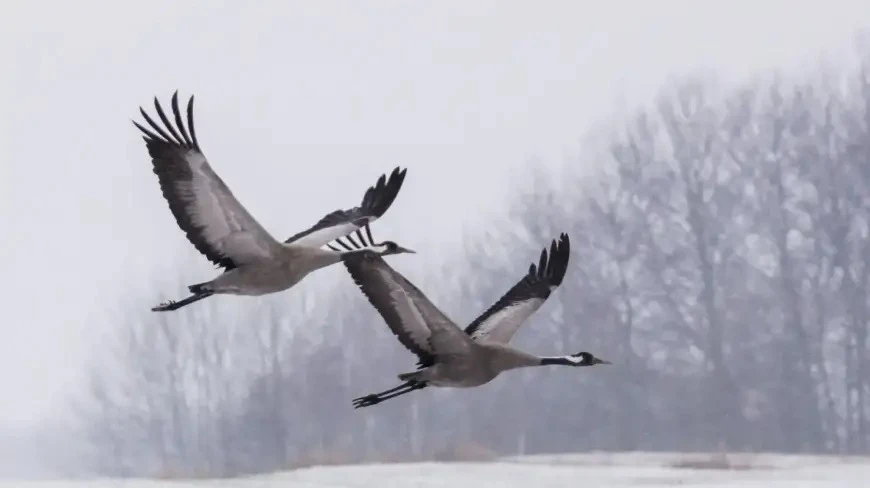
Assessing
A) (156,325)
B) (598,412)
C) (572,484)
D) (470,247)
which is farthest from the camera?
(156,325)

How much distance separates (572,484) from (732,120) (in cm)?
620

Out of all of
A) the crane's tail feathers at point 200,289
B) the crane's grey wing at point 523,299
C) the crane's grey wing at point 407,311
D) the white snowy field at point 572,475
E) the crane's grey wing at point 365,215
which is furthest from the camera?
the white snowy field at point 572,475

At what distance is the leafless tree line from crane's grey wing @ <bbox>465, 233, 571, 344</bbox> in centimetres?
733

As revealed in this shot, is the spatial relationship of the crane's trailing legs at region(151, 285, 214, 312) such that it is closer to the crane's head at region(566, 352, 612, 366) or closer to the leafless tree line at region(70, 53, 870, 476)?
the crane's head at region(566, 352, 612, 366)

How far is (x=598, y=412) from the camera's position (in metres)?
12.4

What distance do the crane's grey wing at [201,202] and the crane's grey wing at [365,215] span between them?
31cm

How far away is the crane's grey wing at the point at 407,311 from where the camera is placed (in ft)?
10.2

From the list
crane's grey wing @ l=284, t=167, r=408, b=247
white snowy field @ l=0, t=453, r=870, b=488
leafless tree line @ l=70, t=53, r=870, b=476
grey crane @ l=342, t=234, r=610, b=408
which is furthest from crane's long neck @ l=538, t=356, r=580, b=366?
leafless tree line @ l=70, t=53, r=870, b=476

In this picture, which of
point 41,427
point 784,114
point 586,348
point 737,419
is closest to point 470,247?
point 586,348

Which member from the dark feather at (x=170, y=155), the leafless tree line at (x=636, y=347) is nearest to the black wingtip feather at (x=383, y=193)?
the dark feather at (x=170, y=155)

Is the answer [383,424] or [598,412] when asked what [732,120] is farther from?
[383,424]

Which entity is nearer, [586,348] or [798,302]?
[586,348]

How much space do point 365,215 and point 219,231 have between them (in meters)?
0.56

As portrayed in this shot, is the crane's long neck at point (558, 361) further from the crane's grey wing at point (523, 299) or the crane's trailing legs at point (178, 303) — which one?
the crane's trailing legs at point (178, 303)
